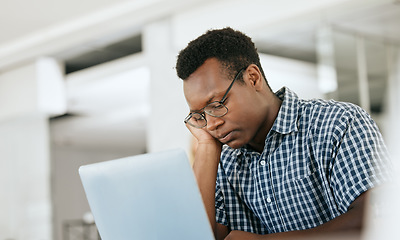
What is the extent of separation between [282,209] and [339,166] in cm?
22

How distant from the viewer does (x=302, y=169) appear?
1287 millimetres

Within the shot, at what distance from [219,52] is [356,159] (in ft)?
1.48

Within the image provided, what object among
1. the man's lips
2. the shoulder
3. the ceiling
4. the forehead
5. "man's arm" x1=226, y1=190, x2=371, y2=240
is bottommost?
"man's arm" x1=226, y1=190, x2=371, y2=240

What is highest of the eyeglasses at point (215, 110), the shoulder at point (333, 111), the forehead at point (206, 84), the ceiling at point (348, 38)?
the ceiling at point (348, 38)

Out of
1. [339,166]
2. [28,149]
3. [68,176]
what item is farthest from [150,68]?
[68,176]

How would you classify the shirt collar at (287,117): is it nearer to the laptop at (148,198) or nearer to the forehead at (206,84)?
the forehead at (206,84)

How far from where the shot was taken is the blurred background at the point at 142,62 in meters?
3.92

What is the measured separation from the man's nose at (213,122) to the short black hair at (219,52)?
0.12 meters

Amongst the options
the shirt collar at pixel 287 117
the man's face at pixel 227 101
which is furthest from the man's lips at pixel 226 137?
the shirt collar at pixel 287 117

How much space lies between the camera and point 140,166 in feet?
3.31

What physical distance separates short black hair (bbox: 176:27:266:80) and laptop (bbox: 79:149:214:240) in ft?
1.33

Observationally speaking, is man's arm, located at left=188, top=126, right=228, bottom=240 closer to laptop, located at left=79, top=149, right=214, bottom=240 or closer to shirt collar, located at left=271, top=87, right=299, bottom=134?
shirt collar, located at left=271, top=87, right=299, bottom=134

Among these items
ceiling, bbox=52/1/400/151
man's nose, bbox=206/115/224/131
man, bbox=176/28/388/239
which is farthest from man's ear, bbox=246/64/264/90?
ceiling, bbox=52/1/400/151

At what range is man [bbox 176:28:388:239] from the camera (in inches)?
46.1
